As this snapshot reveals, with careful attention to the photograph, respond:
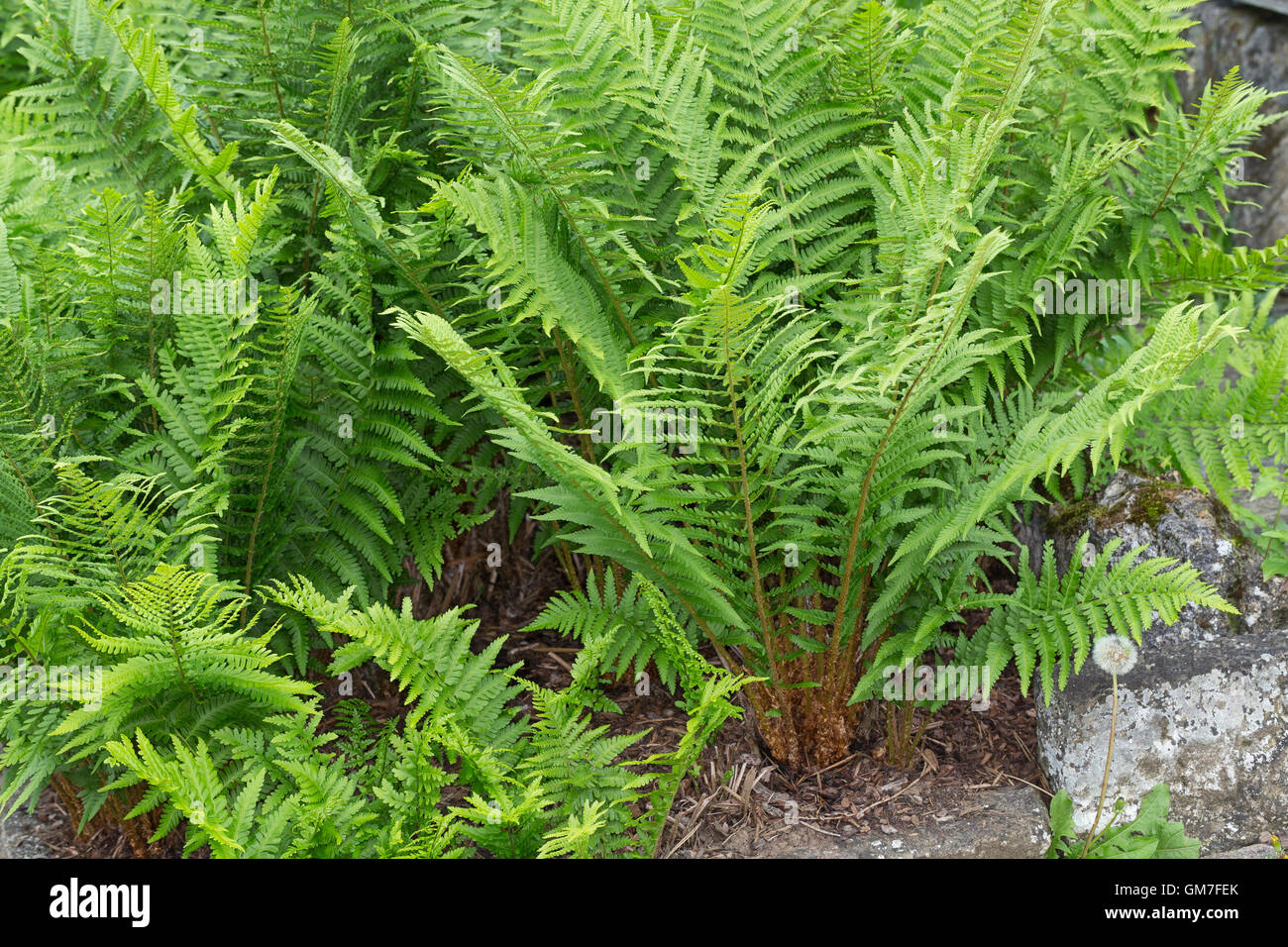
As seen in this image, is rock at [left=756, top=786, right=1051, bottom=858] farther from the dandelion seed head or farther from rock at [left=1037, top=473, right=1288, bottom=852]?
the dandelion seed head

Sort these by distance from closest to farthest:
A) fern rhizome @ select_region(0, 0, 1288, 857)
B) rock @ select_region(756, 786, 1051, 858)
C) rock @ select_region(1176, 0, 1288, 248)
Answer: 1. fern rhizome @ select_region(0, 0, 1288, 857)
2. rock @ select_region(756, 786, 1051, 858)
3. rock @ select_region(1176, 0, 1288, 248)

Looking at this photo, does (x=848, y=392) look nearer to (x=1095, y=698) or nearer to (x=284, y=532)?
(x=1095, y=698)

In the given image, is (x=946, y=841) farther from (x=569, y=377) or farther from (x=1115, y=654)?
(x=569, y=377)

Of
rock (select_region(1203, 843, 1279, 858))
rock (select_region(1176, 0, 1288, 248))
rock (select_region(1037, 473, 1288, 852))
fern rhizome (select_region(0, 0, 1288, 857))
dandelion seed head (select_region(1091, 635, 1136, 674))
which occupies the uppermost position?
rock (select_region(1176, 0, 1288, 248))

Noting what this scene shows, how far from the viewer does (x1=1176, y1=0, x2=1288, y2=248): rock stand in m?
4.40

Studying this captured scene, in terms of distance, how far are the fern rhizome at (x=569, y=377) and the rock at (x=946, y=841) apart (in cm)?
22

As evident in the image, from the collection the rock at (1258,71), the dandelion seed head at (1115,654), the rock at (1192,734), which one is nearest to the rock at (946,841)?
the rock at (1192,734)

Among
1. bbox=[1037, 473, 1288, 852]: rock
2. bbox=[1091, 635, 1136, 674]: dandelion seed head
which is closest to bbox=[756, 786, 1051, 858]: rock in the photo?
bbox=[1037, 473, 1288, 852]: rock

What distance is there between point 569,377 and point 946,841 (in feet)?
4.42

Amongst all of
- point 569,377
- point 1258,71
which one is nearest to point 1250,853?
point 569,377

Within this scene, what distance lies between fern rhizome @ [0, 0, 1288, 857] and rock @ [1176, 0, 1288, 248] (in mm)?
2129

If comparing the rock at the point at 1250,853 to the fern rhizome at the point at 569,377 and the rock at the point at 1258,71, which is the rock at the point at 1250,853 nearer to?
the fern rhizome at the point at 569,377

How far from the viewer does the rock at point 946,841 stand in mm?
2258

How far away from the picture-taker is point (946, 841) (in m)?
2.28
